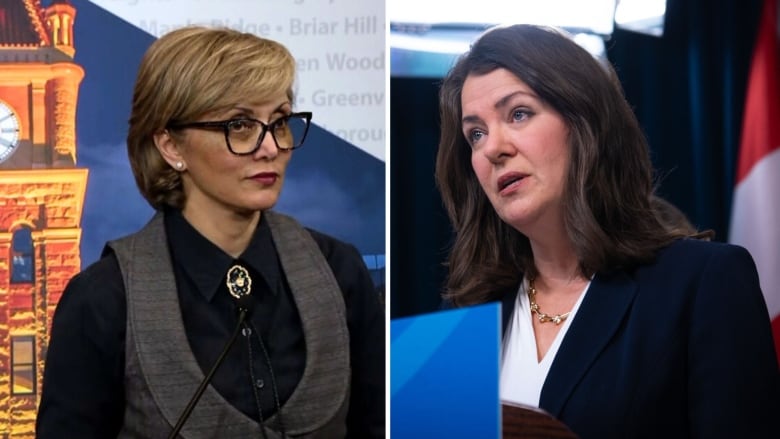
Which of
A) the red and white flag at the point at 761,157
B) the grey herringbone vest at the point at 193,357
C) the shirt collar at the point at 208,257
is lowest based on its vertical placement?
the grey herringbone vest at the point at 193,357

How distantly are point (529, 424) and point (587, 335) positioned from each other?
43cm

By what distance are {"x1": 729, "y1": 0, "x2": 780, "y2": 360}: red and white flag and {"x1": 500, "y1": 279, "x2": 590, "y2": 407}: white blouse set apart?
66cm

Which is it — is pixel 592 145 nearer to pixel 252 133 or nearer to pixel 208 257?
pixel 252 133

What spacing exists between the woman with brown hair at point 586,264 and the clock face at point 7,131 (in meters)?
0.98

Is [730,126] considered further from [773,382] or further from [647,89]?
[773,382]

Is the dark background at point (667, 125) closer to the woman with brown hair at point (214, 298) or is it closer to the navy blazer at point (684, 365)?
the woman with brown hair at point (214, 298)

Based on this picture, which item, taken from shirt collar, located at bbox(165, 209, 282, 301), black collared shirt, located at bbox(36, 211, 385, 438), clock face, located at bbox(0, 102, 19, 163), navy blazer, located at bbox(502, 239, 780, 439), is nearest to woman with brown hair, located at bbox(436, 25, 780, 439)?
navy blazer, located at bbox(502, 239, 780, 439)

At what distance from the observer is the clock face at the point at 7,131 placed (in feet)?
7.47

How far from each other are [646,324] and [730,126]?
828mm

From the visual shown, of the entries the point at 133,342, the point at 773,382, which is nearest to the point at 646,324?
the point at 773,382

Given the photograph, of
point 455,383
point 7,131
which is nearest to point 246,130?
point 7,131

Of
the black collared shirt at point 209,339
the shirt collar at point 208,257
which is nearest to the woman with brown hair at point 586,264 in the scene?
the black collared shirt at point 209,339

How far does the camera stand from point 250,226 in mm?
2264

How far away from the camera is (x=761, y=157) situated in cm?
243
